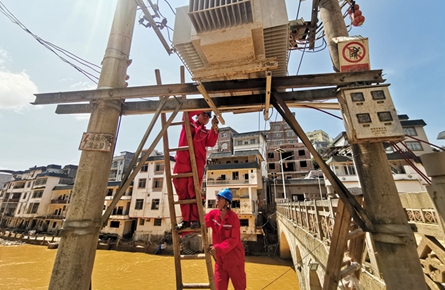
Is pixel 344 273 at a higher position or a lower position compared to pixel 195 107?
lower

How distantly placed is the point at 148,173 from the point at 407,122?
3992cm

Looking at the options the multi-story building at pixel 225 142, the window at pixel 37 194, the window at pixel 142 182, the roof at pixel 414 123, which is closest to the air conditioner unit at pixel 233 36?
the window at pixel 142 182

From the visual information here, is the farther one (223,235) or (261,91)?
(223,235)

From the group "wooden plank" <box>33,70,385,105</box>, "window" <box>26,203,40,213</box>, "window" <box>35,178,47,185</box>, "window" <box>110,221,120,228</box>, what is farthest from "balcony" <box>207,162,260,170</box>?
"window" <box>26,203,40,213</box>

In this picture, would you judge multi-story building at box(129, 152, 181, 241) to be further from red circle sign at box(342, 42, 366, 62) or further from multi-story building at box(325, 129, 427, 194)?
red circle sign at box(342, 42, 366, 62)

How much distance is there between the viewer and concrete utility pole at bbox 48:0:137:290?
204 cm

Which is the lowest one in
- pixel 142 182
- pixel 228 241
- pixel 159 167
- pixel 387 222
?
pixel 228 241

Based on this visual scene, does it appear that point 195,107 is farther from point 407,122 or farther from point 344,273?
point 407,122

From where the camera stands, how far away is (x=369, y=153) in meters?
2.05

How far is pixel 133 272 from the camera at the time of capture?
65.1 ft

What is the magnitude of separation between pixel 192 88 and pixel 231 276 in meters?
3.67

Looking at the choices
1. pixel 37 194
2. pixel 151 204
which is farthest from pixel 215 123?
pixel 37 194

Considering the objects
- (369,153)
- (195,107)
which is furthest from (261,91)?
(369,153)

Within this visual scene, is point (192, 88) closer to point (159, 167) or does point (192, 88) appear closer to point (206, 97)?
point (206, 97)
